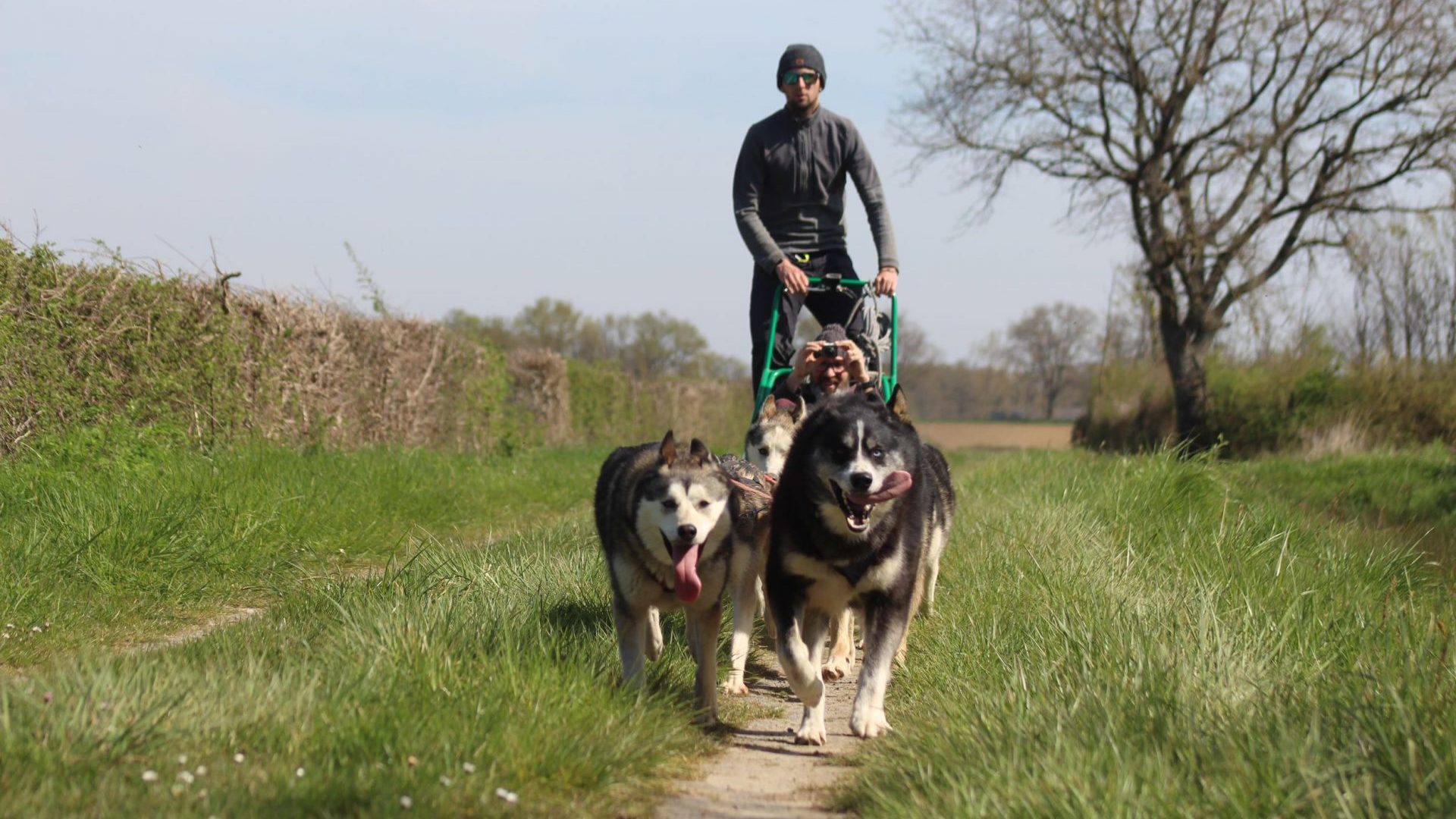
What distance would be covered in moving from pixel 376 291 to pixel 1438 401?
1572cm

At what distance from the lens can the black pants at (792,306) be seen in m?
6.40

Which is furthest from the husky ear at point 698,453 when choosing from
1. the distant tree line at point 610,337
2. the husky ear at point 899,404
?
the distant tree line at point 610,337

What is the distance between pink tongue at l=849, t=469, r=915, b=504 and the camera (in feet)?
13.0

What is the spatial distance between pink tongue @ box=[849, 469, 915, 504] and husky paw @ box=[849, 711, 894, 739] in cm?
68

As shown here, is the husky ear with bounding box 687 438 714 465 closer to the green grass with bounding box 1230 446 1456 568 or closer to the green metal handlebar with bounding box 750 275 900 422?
the green metal handlebar with bounding box 750 275 900 422

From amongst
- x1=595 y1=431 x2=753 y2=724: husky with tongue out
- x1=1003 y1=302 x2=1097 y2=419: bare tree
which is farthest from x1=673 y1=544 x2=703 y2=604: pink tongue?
x1=1003 y1=302 x2=1097 y2=419: bare tree

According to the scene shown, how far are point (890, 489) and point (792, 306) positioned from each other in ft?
8.23

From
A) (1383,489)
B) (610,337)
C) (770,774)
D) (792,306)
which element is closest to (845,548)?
(770,774)

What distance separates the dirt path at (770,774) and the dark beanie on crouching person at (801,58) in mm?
3178

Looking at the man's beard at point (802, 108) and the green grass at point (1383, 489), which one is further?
the green grass at point (1383, 489)

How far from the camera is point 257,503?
6.88m

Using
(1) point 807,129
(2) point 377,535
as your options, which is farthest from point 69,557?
(1) point 807,129

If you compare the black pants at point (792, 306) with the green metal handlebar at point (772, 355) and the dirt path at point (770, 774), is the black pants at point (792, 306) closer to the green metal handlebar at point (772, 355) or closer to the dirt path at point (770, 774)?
the green metal handlebar at point (772, 355)

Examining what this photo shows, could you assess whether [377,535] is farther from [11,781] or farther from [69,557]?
[11,781]
